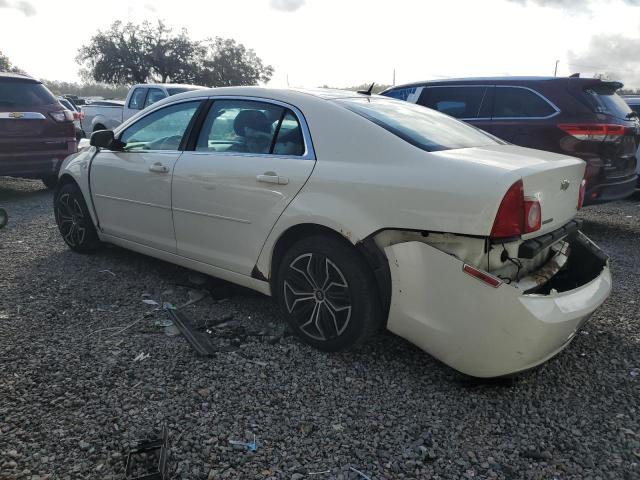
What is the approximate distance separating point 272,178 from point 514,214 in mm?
1435

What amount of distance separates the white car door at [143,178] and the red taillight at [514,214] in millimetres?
2414

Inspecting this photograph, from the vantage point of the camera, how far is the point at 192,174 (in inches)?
144

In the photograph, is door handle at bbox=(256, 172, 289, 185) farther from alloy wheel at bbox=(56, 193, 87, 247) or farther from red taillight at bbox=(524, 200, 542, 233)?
alloy wheel at bbox=(56, 193, 87, 247)

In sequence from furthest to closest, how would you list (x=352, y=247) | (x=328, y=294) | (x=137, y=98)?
(x=137, y=98), (x=328, y=294), (x=352, y=247)

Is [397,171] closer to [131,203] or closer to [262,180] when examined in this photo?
[262,180]

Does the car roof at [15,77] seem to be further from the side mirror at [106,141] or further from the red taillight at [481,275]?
the red taillight at [481,275]

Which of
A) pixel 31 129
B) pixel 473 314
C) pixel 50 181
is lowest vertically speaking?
pixel 50 181

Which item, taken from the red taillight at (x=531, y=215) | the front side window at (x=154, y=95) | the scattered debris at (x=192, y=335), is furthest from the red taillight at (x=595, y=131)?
the front side window at (x=154, y=95)

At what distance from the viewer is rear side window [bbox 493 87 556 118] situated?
592 cm

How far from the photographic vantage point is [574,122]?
5.64 m

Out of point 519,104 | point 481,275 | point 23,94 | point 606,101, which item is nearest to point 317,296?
point 481,275

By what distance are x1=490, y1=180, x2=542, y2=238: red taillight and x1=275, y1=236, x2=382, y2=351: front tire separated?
0.76 m

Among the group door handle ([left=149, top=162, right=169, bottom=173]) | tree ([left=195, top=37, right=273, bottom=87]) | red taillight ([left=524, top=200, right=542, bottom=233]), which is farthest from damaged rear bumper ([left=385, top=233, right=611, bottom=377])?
tree ([left=195, top=37, right=273, bottom=87])

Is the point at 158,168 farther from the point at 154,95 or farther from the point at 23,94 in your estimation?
the point at 154,95
